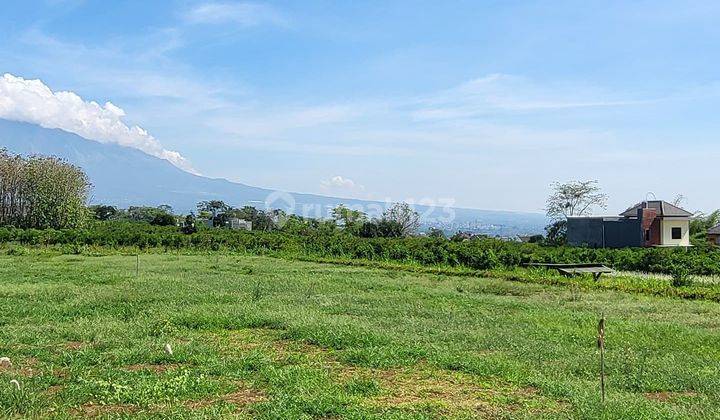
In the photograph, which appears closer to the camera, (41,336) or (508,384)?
(508,384)

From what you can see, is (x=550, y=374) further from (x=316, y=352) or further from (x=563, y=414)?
(x=316, y=352)

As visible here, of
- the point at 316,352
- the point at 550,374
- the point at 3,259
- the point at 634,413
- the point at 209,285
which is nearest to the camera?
the point at 634,413

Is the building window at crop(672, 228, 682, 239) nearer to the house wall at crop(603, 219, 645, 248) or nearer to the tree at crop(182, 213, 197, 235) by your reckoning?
the house wall at crop(603, 219, 645, 248)

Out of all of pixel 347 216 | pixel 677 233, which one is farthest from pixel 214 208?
pixel 677 233

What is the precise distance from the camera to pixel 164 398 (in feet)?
20.0

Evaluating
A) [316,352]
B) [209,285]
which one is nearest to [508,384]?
[316,352]

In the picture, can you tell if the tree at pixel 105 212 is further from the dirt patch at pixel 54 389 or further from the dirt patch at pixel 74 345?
the dirt patch at pixel 54 389

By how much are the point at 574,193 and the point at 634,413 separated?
175 ft

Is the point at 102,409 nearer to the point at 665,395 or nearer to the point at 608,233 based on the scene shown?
the point at 665,395

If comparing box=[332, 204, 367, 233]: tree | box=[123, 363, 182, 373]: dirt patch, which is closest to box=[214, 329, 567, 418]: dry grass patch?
box=[123, 363, 182, 373]: dirt patch

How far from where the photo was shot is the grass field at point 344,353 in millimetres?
5996

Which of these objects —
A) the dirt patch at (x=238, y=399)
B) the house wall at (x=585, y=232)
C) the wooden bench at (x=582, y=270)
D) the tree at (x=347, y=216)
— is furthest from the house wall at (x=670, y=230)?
the dirt patch at (x=238, y=399)

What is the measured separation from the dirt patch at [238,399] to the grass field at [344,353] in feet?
0.07

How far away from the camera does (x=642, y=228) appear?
39.8 meters
